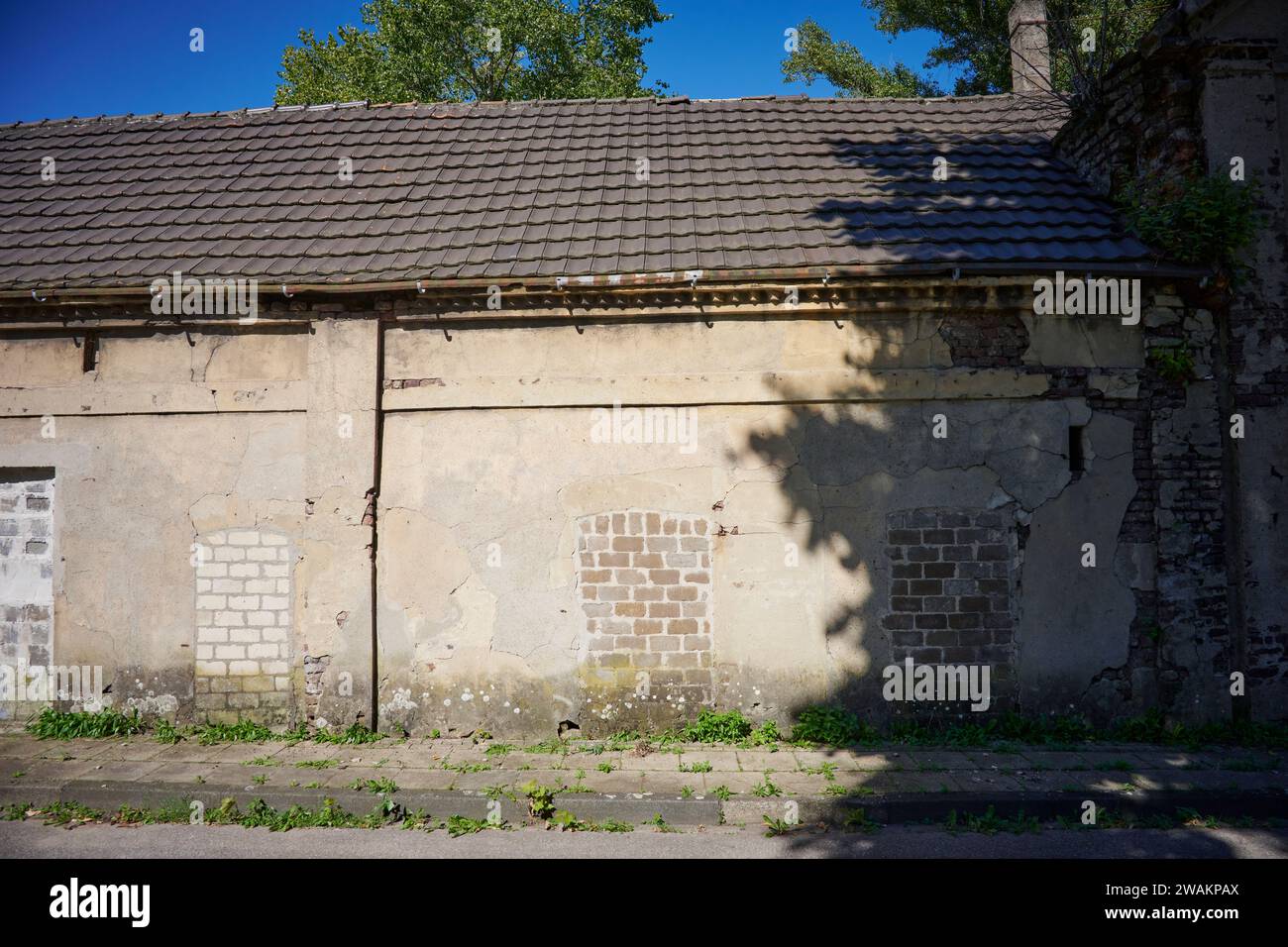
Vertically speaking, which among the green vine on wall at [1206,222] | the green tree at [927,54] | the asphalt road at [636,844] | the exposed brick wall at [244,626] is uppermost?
the green tree at [927,54]

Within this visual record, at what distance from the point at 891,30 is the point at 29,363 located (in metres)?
20.0

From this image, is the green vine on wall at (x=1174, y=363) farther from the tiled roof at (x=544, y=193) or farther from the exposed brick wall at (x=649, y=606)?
the exposed brick wall at (x=649, y=606)

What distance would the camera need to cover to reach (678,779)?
18.1ft

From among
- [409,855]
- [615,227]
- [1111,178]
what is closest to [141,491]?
[409,855]

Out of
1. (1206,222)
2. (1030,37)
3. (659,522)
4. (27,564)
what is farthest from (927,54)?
(27,564)

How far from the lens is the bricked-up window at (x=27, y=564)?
6918mm

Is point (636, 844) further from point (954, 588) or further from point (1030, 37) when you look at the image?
point (1030, 37)

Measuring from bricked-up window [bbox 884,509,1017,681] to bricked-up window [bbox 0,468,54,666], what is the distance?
7628 mm

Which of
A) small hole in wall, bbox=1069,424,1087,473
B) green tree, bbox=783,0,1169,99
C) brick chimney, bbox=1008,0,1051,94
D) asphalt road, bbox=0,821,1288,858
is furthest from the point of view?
green tree, bbox=783,0,1169,99

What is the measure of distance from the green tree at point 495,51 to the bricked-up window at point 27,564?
562 inches

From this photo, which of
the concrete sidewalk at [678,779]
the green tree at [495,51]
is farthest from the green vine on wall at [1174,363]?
the green tree at [495,51]

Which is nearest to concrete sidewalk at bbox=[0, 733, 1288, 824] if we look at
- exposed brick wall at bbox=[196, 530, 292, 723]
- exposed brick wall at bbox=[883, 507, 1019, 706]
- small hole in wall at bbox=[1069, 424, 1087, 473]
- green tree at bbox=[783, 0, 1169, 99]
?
exposed brick wall at bbox=[196, 530, 292, 723]

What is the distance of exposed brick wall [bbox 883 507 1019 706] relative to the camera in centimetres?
643

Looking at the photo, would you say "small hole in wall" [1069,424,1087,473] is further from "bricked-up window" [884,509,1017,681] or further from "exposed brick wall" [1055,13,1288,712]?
"bricked-up window" [884,509,1017,681]
